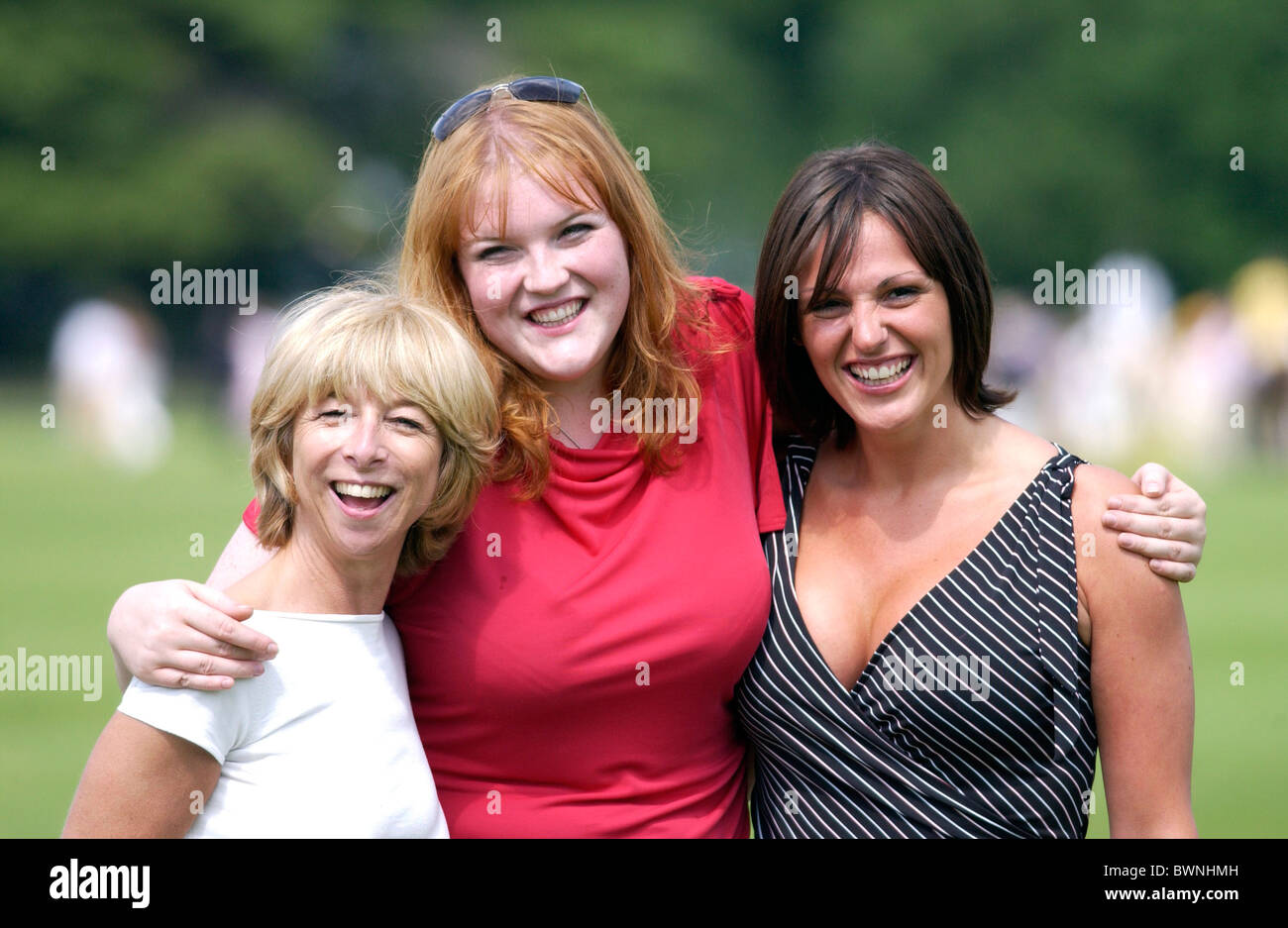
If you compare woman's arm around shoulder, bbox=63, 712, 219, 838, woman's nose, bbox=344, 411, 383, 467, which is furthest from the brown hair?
woman's arm around shoulder, bbox=63, 712, 219, 838

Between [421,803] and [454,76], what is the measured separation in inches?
1242

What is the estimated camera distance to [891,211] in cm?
344

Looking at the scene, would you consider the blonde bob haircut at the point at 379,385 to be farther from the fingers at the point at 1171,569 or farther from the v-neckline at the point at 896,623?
the fingers at the point at 1171,569

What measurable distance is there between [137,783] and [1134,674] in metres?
2.19

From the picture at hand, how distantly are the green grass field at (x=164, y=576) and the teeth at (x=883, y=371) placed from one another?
1.53 meters

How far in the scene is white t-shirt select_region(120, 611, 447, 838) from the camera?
2.96 m

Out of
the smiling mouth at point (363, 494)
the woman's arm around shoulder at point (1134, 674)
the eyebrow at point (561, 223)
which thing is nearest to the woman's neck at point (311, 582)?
the smiling mouth at point (363, 494)

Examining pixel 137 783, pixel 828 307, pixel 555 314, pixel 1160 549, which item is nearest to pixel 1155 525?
pixel 1160 549

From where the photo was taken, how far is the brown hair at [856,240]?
3438 millimetres

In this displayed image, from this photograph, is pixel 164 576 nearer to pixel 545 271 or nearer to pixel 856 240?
pixel 545 271

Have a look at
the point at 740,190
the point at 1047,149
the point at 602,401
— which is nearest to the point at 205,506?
the point at 602,401

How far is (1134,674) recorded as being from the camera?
3307 millimetres

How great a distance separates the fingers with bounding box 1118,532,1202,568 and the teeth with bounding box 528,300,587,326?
140cm

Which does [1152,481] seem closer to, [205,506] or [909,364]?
[909,364]
